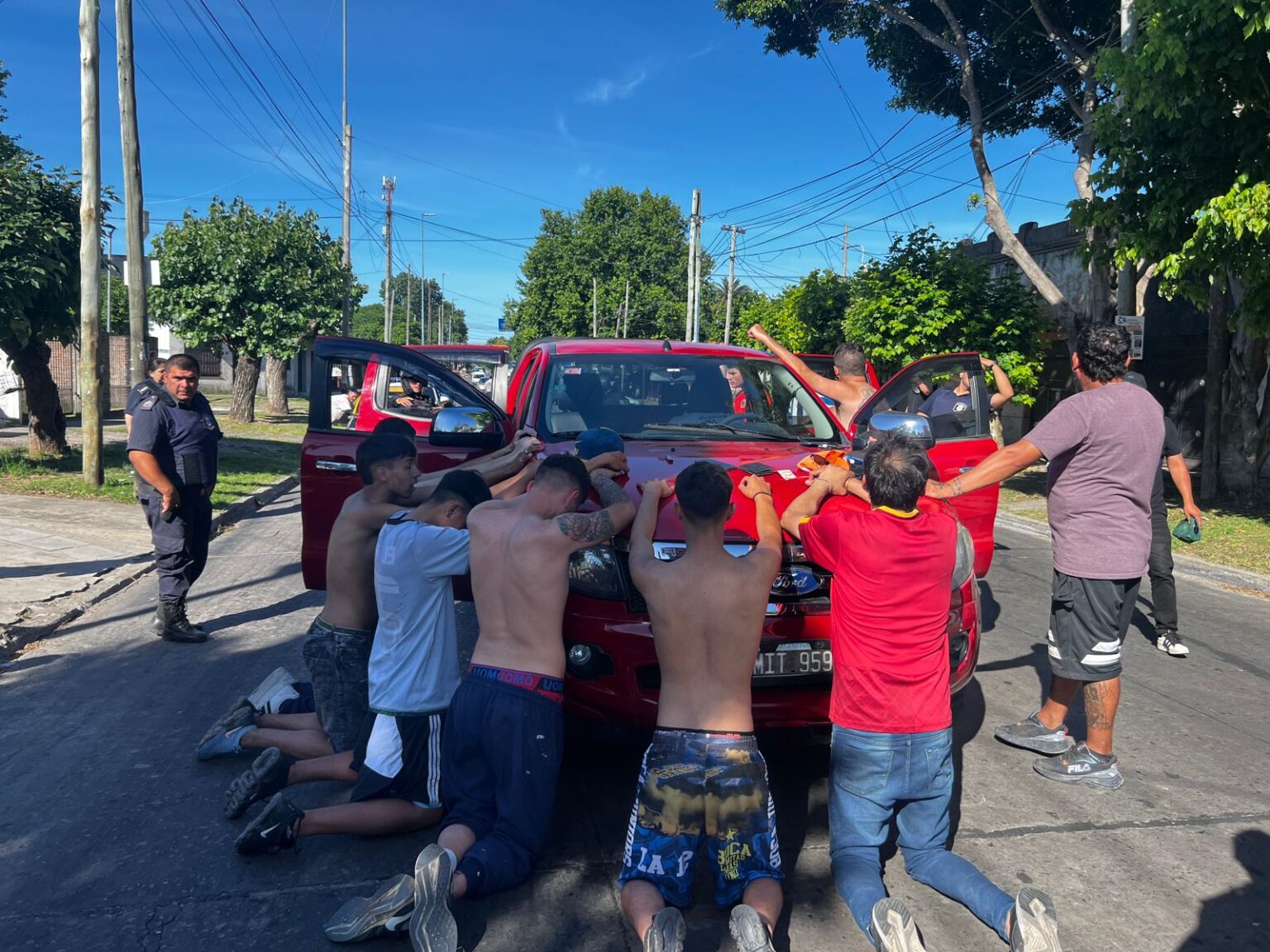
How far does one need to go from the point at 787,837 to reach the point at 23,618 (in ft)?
18.4

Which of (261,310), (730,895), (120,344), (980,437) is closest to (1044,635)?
(980,437)

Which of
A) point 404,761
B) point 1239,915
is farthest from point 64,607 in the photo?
point 1239,915

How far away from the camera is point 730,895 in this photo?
3.08 meters

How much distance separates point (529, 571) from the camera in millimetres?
3420

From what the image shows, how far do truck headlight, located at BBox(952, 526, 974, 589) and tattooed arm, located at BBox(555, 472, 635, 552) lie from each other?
1362mm

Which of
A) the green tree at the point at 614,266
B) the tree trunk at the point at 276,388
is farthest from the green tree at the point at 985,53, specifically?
the green tree at the point at 614,266

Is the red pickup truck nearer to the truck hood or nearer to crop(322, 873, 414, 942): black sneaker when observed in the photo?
the truck hood

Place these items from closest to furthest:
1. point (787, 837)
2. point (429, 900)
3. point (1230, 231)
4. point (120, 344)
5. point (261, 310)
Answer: point (429, 900) → point (787, 837) → point (1230, 231) → point (261, 310) → point (120, 344)

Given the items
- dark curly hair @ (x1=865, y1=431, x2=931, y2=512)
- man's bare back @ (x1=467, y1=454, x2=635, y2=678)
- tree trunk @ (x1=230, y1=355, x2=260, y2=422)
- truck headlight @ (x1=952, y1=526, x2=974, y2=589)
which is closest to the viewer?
dark curly hair @ (x1=865, y1=431, x2=931, y2=512)

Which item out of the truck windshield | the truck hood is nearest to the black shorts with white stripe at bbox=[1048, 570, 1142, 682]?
the truck hood

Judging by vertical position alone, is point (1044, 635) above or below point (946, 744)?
below

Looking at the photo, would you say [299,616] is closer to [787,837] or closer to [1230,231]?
[787,837]

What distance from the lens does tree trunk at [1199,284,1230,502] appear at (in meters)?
13.9

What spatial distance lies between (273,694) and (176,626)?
2118 millimetres
